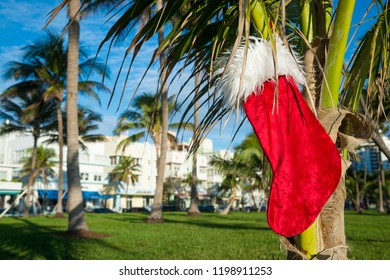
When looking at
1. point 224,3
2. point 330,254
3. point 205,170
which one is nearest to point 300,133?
point 330,254

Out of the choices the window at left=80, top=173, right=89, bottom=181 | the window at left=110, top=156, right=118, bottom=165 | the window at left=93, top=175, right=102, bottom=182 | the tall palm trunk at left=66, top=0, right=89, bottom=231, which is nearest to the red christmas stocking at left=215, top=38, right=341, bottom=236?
the tall palm trunk at left=66, top=0, right=89, bottom=231

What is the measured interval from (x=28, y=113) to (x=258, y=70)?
26611 millimetres

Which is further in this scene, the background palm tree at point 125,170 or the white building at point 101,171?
the background palm tree at point 125,170

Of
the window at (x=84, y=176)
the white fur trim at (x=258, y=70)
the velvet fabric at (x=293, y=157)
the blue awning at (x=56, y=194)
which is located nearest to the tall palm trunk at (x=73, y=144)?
the white fur trim at (x=258, y=70)

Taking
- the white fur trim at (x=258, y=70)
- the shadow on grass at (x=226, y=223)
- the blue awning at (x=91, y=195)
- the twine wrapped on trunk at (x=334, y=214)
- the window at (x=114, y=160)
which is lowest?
the blue awning at (x=91, y=195)

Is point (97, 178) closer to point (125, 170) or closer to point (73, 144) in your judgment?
point (125, 170)

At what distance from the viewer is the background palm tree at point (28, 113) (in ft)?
83.9

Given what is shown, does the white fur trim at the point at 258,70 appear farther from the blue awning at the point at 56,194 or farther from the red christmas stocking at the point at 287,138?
the blue awning at the point at 56,194

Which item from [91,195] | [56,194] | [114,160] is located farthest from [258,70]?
[114,160]

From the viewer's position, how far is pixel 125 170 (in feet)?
166

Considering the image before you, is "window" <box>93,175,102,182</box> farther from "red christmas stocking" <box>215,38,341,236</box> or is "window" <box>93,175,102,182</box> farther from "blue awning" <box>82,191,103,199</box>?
"red christmas stocking" <box>215,38,341,236</box>

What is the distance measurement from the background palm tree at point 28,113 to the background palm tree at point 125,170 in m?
20.2
